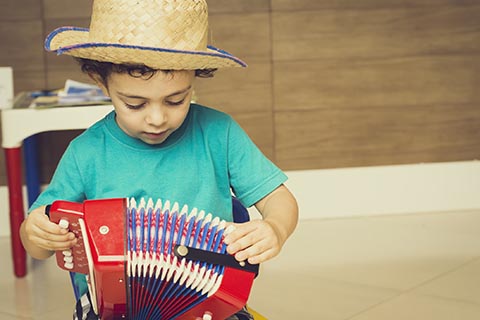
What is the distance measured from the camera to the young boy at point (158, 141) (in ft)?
3.71

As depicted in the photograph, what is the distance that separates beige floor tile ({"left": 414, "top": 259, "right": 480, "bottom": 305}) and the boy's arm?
922 mm

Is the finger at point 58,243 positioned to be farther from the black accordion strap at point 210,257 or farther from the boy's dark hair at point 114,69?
the boy's dark hair at point 114,69

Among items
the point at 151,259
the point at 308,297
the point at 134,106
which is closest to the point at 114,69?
the point at 134,106

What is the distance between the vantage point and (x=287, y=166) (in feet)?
9.26

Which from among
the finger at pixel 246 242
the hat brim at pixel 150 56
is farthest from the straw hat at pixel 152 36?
the finger at pixel 246 242

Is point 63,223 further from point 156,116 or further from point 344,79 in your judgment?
point 344,79

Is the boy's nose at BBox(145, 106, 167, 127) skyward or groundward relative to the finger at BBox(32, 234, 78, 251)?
skyward

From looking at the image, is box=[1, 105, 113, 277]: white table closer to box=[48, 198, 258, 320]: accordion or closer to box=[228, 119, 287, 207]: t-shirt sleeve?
box=[228, 119, 287, 207]: t-shirt sleeve

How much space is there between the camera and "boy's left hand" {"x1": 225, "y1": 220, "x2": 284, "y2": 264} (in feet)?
3.57

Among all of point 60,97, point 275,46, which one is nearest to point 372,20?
point 275,46

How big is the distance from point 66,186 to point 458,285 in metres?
1.26

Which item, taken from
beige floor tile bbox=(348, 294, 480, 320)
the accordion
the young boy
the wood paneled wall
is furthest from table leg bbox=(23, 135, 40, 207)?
the accordion

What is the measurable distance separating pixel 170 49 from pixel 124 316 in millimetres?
377

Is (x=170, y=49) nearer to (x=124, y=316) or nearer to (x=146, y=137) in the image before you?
(x=146, y=137)
